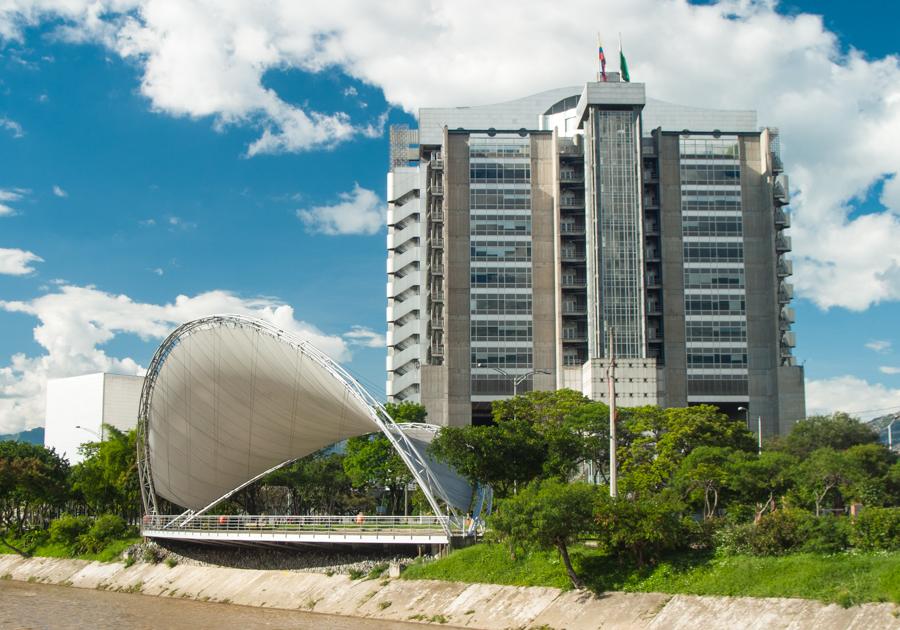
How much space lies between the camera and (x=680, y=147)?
10956cm

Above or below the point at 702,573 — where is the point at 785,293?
above

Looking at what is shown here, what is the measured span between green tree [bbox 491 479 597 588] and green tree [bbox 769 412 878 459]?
41.5 meters

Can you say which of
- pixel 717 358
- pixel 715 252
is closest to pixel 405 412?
pixel 717 358

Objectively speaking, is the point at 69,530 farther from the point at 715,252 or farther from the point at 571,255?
the point at 715,252

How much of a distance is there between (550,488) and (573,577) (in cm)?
415

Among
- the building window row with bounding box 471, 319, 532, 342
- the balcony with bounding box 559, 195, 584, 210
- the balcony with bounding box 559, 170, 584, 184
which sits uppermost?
the balcony with bounding box 559, 170, 584, 184

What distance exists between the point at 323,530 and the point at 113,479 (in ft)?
120

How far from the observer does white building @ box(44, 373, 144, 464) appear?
137125 millimetres

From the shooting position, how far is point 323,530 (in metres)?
53.3

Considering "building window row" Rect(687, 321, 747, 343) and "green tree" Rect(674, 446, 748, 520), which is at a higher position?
"building window row" Rect(687, 321, 747, 343)

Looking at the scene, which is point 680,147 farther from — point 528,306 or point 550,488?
point 550,488

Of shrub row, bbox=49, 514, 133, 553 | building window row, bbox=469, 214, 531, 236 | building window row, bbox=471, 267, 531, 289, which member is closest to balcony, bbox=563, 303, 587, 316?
building window row, bbox=471, 267, 531, 289

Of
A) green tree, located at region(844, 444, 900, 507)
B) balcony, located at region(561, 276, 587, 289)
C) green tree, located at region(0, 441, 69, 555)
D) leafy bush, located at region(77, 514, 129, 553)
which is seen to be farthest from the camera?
balcony, located at region(561, 276, 587, 289)

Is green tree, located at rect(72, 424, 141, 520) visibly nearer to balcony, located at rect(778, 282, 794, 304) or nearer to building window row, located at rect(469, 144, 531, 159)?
building window row, located at rect(469, 144, 531, 159)
